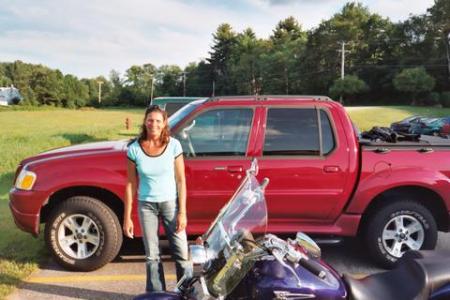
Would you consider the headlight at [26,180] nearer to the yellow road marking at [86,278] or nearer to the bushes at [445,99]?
the yellow road marking at [86,278]

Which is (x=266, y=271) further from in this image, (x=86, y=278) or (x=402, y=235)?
(x=402, y=235)

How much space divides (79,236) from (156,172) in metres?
1.75

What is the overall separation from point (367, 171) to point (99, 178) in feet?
9.27

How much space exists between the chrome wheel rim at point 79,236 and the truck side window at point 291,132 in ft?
6.65

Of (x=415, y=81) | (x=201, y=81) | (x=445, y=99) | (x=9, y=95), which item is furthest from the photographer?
(x=9, y=95)

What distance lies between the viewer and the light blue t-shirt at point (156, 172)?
3.62 metres

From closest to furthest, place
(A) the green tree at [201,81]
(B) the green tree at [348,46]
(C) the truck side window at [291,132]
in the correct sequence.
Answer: (C) the truck side window at [291,132] → (B) the green tree at [348,46] → (A) the green tree at [201,81]

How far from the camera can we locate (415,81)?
196ft

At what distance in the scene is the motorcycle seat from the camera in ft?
7.76

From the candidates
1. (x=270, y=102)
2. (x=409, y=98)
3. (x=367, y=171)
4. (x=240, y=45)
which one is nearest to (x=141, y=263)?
(x=270, y=102)

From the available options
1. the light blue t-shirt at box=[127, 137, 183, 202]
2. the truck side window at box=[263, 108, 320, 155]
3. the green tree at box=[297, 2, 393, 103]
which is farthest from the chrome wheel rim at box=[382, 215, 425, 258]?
the green tree at box=[297, 2, 393, 103]

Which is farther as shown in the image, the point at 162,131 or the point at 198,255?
the point at 162,131

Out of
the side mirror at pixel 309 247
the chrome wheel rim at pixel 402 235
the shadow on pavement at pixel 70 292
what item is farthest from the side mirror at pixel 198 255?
the chrome wheel rim at pixel 402 235

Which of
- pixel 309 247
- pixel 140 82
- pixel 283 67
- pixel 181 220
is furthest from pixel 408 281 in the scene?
pixel 140 82
